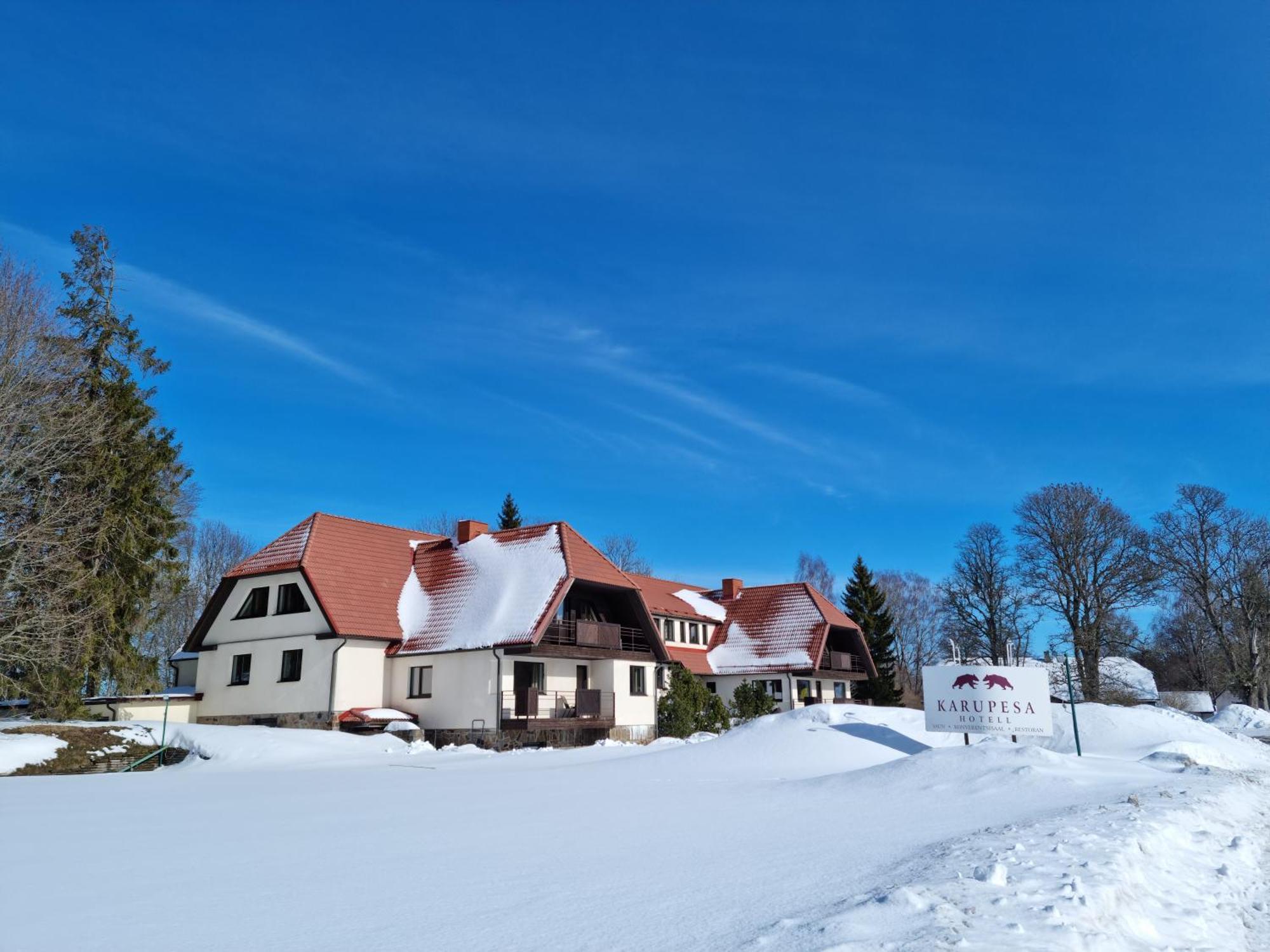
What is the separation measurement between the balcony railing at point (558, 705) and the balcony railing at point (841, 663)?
15.2 metres

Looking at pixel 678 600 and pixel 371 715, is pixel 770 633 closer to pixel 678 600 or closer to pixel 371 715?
pixel 678 600

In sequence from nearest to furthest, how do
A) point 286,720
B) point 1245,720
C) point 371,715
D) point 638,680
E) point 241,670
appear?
point 371,715, point 286,720, point 241,670, point 638,680, point 1245,720

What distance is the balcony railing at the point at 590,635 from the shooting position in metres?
32.1

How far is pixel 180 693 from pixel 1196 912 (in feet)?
122

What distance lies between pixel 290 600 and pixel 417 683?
5.52m

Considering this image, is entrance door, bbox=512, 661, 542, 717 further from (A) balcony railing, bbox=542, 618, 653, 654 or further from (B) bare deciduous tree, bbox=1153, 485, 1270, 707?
(B) bare deciduous tree, bbox=1153, 485, 1270, 707

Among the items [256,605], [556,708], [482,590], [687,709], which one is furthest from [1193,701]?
[256,605]

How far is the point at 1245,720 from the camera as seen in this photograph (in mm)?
39188

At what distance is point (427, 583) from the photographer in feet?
117

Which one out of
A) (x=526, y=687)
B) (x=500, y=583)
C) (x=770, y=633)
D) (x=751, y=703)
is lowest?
(x=751, y=703)

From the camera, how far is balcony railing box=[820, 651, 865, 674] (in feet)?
149

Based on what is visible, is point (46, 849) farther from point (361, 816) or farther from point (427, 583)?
point (427, 583)

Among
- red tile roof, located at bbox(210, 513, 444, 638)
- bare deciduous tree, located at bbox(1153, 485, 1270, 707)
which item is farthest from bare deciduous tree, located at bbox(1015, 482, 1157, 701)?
red tile roof, located at bbox(210, 513, 444, 638)

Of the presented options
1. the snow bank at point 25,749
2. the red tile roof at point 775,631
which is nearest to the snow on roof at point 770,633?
the red tile roof at point 775,631
